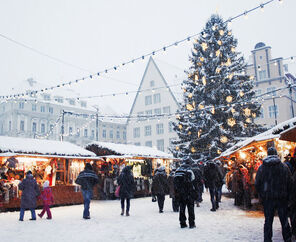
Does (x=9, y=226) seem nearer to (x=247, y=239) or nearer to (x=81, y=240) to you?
(x=81, y=240)

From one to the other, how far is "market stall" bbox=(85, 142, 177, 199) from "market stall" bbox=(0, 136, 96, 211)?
5.35ft

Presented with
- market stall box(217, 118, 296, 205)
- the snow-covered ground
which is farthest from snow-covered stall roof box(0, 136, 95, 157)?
market stall box(217, 118, 296, 205)

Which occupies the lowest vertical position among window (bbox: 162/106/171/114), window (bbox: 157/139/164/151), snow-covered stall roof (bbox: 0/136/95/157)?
snow-covered stall roof (bbox: 0/136/95/157)

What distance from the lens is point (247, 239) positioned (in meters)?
6.02

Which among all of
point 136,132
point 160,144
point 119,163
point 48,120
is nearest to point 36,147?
point 119,163

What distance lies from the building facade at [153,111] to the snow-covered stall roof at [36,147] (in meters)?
25.1

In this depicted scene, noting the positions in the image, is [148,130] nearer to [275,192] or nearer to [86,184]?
[86,184]

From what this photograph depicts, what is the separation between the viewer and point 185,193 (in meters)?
7.51

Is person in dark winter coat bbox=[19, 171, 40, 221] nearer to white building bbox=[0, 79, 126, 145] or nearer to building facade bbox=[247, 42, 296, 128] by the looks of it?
building facade bbox=[247, 42, 296, 128]

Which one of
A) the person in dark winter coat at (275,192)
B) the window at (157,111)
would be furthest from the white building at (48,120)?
the person in dark winter coat at (275,192)

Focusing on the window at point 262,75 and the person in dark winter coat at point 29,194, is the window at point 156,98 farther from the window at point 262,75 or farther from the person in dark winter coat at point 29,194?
the person in dark winter coat at point 29,194

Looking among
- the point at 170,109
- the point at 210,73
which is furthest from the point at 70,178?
the point at 170,109

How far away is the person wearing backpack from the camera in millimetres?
7454

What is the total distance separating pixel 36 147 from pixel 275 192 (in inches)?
478
